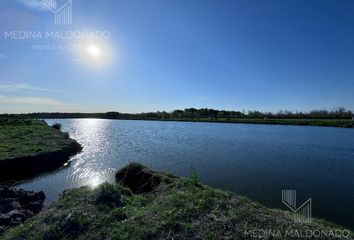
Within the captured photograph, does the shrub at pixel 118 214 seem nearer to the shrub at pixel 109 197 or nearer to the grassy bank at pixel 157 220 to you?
the grassy bank at pixel 157 220

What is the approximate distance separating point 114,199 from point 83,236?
274 cm

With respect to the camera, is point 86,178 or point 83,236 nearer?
point 83,236

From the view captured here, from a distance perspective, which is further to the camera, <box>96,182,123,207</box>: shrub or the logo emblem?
the logo emblem

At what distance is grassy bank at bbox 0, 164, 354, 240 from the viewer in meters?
7.71

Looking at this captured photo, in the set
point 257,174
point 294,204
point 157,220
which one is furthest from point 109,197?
point 257,174

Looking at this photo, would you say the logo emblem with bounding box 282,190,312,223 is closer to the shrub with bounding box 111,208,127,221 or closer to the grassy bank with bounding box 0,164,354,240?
the grassy bank with bounding box 0,164,354,240

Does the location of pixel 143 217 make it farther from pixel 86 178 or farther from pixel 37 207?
pixel 86 178

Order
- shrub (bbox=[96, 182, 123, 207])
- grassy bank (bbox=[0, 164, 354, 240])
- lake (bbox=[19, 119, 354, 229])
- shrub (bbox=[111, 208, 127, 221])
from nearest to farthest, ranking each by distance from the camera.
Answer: grassy bank (bbox=[0, 164, 354, 240]) → shrub (bbox=[111, 208, 127, 221]) → shrub (bbox=[96, 182, 123, 207]) → lake (bbox=[19, 119, 354, 229])

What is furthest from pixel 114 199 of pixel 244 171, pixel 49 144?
pixel 49 144

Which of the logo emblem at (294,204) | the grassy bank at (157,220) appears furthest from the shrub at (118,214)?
the logo emblem at (294,204)

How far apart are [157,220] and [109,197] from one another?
3.04 metres

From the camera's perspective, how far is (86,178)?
2166cm

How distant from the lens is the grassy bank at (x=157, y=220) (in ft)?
25.3

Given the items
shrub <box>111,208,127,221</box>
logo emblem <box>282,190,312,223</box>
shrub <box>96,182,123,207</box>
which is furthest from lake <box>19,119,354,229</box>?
shrub <box>111,208,127,221</box>
